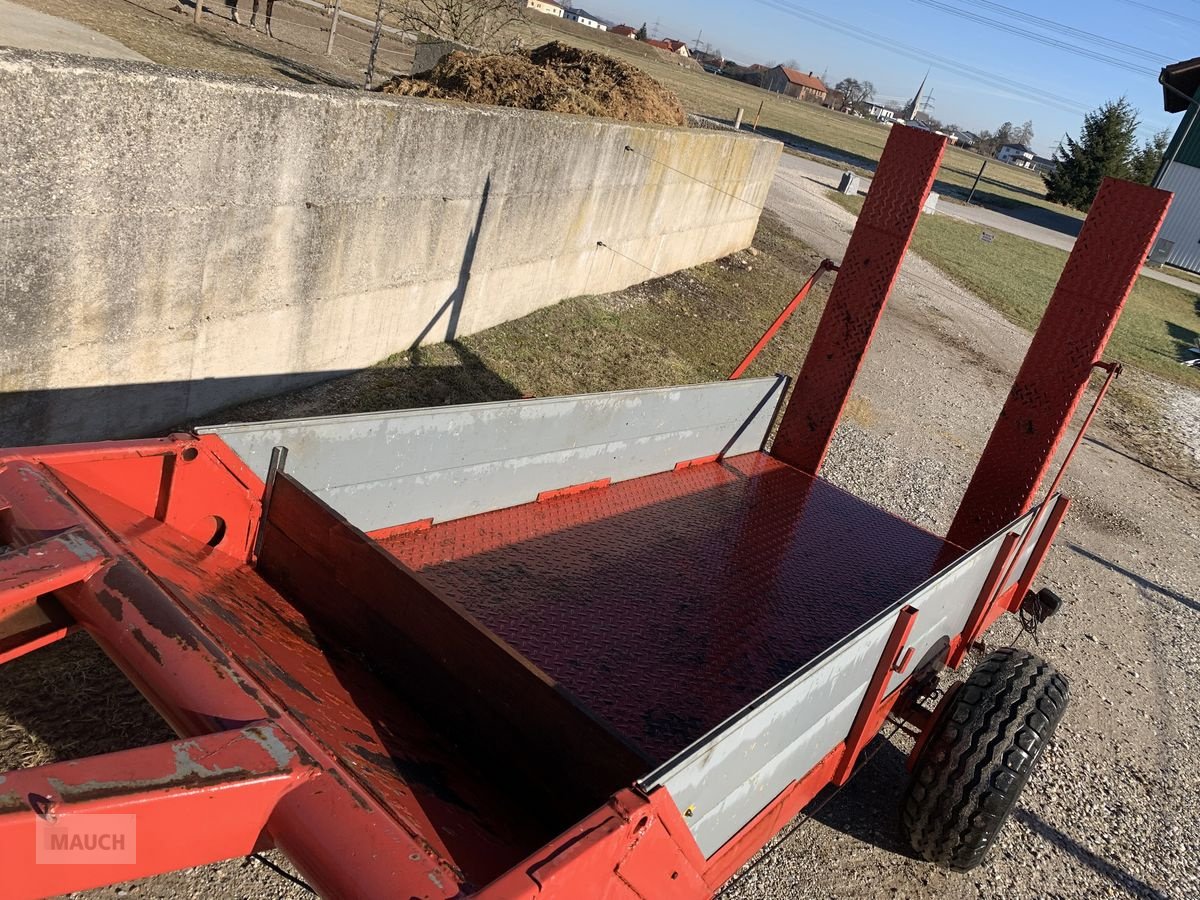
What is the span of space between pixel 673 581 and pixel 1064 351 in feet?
8.69

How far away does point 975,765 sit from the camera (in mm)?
3697

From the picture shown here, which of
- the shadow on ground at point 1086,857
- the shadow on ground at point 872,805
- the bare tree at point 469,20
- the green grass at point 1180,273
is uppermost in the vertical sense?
the bare tree at point 469,20

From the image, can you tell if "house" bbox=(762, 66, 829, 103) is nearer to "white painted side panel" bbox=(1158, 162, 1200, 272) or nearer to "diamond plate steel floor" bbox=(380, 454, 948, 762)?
"white painted side panel" bbox=(1158, 162, 1200, 272)

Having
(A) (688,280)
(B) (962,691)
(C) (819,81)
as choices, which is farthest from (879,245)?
(C) (819,81)

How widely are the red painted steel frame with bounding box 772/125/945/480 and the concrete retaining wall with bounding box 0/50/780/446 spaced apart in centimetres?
302

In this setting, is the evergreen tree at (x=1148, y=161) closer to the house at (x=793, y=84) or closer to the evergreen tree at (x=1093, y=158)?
the evergreen tree at (x=1093, y=158)

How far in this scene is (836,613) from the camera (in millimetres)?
4594

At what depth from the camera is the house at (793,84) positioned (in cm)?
11156

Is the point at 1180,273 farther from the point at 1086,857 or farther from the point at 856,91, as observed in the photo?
the point at 856,91

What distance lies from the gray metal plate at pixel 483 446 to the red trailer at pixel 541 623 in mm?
16

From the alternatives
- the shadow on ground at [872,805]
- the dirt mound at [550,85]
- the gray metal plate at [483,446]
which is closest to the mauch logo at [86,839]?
the gray metal plate at [483,446]

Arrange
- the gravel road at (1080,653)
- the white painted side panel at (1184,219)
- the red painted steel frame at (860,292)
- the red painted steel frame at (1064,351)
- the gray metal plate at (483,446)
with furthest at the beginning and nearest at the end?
the white painted side panel at (1184,219) < the red painted steel frame at (860,292) < the red painted steel frame at (1064,351) < the gravel road at (1080,653) < the gray metal plate at (483,446)

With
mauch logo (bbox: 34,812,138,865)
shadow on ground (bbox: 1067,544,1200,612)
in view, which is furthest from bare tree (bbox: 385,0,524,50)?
mauch logo (bbox: 34,812,138,865)

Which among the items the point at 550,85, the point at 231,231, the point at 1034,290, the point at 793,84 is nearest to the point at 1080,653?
the point at 231,231
